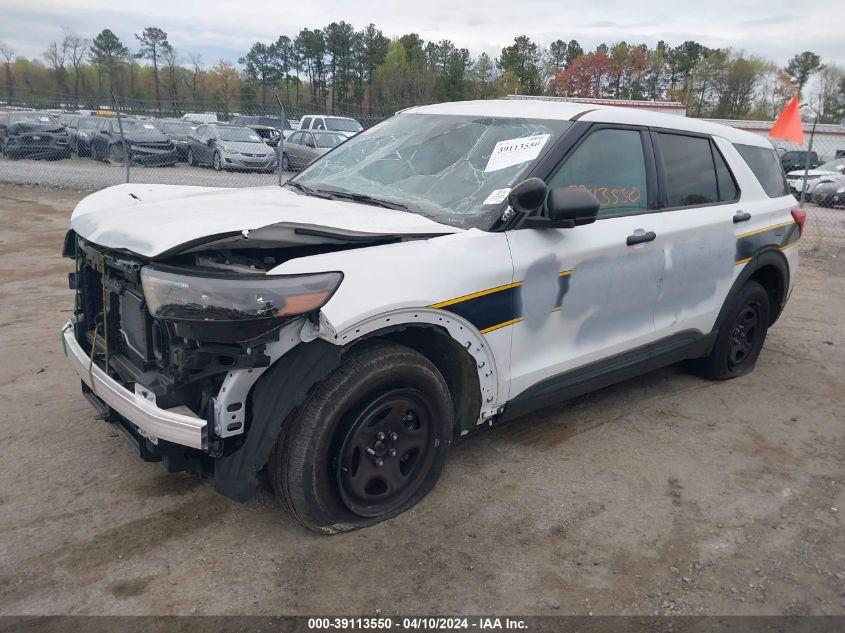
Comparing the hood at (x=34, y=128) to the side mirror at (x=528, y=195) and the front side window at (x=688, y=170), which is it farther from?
the side mirror at (x=528, y=195)

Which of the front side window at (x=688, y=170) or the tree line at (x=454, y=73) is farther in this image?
the tree line at (x=454, y=73)

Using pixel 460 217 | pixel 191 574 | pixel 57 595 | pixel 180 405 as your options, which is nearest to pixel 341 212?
pixel 460 217

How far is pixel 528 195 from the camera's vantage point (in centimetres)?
312

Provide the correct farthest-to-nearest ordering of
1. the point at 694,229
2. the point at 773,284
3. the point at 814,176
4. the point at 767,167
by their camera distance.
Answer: the point at 814,176, the point at 773,284, the point at 767,167, the point at 694,229

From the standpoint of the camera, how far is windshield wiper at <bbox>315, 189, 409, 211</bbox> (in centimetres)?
348

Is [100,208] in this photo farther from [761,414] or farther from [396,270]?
[761,414]

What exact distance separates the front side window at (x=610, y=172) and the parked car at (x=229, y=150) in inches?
632

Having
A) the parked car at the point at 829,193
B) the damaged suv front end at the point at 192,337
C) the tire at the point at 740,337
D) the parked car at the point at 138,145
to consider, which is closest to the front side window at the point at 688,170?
the tire at the point at 740,337

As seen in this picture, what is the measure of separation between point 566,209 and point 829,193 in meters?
20.0

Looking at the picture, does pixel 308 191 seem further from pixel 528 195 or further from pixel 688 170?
pixel 688 170

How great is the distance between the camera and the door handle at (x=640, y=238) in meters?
3.79

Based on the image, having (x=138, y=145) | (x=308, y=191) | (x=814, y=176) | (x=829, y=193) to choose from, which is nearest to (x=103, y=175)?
(x=138, y=145)

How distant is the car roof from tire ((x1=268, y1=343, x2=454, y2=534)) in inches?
66.3

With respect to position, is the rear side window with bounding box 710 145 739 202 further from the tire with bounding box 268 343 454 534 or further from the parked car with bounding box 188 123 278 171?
the parked car with bounding box 188 123 278 171
